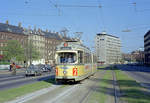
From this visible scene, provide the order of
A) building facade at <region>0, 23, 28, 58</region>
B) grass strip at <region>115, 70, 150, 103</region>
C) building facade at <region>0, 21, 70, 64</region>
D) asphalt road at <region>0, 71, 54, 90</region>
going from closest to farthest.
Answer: grass strip at <region>115, 70, 150, 103</region>
asphalt road at <region>0, 71, 54, 90</region>
building facade at <region>0, 23, 28, 58</region>
building facade at <region>0, 21, 70, 64</region>

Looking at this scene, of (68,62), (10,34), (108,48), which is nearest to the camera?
(68,62)

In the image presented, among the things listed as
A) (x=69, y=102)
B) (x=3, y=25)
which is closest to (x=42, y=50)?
(x=3, y=25)

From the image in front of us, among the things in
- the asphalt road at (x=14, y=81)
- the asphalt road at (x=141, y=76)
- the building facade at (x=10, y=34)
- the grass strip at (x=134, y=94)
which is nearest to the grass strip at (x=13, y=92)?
the asphalt road at (x=14, y=81)

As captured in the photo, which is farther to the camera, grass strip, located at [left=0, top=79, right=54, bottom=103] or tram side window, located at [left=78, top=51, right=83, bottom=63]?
tram side window, located at [left=78, top=51, right=83, bottom=63]

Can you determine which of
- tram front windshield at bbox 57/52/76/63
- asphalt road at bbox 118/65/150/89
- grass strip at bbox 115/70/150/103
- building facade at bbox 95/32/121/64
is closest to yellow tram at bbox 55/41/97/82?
tram front windshield at bbox 57/52/76/63

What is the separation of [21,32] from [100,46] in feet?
127

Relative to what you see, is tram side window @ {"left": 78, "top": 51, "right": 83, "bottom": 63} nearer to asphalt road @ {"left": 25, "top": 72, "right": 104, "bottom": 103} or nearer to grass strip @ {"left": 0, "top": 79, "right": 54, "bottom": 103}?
asphalt road @ {"left": 25, "top": 72, "right": 104, "bottom": 103}

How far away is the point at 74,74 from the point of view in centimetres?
1964

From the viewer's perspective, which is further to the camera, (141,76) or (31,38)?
(31,38)

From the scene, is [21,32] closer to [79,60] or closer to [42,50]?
[42,50]

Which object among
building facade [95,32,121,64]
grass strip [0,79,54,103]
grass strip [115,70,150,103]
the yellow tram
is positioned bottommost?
grass strip [115,70,150,103]

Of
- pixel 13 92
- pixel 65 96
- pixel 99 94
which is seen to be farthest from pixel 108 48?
pixel 65 96

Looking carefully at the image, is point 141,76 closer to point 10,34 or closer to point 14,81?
point 14,81

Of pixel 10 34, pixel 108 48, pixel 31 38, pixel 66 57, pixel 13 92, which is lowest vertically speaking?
pixel 13 92
